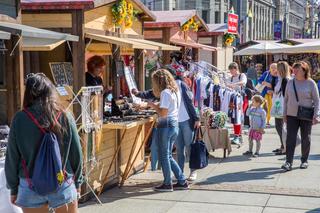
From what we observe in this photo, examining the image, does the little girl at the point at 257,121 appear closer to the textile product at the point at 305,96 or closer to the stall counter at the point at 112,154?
the textile product at the point at 305,96

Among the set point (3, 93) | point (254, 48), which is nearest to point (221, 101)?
point (3, 93)

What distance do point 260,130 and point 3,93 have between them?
4790mm

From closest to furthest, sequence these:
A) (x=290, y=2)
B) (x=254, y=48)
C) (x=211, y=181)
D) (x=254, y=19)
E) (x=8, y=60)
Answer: (x=8, y=60) → (x=211, y=181) → (x=254, y=48) → (x=254, y=19) → (x=290, y=2)

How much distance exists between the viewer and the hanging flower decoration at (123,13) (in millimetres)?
8195

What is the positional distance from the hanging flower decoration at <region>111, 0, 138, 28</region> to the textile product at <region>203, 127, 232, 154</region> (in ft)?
7.47

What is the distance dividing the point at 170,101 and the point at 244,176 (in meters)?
1.94

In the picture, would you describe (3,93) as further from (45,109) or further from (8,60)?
(45,109)

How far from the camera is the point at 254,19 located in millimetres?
82188

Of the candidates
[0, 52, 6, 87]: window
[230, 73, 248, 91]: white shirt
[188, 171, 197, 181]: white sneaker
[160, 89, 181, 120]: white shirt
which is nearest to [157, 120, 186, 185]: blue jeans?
[160, 89, 181, 120]: white shirt

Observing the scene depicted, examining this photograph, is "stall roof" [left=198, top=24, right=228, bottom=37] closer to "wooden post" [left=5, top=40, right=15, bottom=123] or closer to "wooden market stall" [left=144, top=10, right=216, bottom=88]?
"wooden market stall" [left=144, top=10, right=216, bottom=88]

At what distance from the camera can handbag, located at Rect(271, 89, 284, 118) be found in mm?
9750

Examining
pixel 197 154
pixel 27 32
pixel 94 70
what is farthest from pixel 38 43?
pixel 197 154

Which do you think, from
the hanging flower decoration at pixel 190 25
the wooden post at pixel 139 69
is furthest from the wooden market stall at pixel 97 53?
the hanging flower decoration at pixel 190 25

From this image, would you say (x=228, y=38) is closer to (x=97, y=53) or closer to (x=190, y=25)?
(x=190, y=25)
